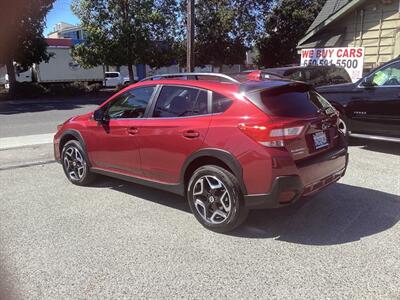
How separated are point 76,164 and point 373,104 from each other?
536 cm

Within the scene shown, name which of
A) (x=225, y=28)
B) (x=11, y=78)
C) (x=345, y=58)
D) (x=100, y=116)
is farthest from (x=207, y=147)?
(x=225, y=28)

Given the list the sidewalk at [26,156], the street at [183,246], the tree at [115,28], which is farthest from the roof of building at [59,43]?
the street at [183,246]

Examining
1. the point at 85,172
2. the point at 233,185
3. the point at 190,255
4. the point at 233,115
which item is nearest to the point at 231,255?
the point at 190,255

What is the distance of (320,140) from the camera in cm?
445

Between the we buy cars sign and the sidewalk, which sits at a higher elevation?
the we buy cars sign

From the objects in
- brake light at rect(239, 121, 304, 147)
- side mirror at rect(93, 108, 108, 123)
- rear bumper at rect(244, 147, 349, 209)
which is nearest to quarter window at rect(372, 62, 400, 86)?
rear bumper at rect(244, 147, 349, 209)

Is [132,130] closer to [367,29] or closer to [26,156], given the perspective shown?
[26,156]

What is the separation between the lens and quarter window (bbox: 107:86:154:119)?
202 inches

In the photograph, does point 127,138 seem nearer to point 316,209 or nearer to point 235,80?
point 235,80

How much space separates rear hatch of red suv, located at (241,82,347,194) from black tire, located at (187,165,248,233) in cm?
55

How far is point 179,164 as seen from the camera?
4.62 meters

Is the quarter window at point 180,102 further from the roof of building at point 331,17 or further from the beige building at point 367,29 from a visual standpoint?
the roof of building at point 331,17

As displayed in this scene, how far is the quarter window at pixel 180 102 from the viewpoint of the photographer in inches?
178

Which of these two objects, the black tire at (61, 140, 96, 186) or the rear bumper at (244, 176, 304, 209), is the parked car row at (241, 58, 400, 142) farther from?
the rear bumper at (244, 176, 304, 209)
